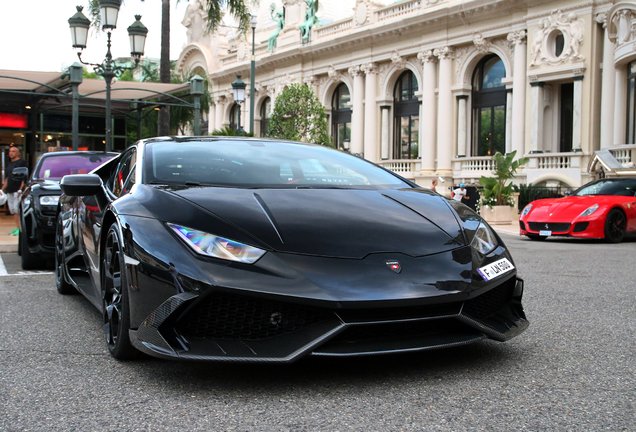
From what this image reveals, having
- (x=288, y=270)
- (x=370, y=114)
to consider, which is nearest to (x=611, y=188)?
(x=288, y=270)

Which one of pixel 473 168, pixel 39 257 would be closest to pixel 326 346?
pixel 39 257

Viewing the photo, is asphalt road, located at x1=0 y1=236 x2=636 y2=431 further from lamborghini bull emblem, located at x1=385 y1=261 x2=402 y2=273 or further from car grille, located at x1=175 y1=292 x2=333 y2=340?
lamborghini bull emblem, located at x1=385 y1=261 x2=402 y2=273

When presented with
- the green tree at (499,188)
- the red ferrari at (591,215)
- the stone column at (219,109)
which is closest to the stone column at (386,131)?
the green tree at (499,188)

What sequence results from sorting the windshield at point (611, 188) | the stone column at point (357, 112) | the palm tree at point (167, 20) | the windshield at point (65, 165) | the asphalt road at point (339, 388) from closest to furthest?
the asphalt road at point (339, 388), the windshield at point (65, 165), the windshield at point (611, 188), the palm tree at point (167, 20), the stone column at point (357, 112)

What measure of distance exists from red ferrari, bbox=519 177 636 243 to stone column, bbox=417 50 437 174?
22089mm

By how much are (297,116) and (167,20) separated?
1373cm

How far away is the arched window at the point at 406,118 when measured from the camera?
40188 mm

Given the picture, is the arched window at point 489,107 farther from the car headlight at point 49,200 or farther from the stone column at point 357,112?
the car headlight at point 49,200

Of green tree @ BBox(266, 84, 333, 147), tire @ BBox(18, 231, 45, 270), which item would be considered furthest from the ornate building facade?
Result: tire @ BBox(18, 231, 45, 270)

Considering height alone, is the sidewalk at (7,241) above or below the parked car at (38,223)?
below

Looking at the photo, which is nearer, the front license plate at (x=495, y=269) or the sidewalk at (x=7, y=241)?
the front license plate at (x=495, y=269)

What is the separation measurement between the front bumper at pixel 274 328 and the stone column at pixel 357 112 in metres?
39.7

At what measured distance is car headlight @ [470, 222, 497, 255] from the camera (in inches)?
145

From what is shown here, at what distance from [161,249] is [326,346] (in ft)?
2.96
